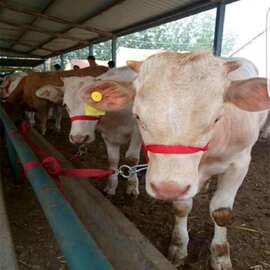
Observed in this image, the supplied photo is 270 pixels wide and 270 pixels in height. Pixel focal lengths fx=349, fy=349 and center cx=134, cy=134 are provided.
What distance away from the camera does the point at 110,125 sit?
326cm

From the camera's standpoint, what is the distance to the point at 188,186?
138 cm

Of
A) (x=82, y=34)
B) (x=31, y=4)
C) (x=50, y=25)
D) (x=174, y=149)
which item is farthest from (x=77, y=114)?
(x=82, y=34)

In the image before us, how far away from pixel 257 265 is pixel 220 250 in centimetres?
27

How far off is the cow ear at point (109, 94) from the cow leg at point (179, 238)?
34.8 inches

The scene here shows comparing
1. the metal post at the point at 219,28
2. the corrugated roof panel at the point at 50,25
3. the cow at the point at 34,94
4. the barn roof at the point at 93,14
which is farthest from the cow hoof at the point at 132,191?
the corrugated roof panel at the point at 50,25

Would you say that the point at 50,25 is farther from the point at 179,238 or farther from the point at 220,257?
the point at 220,257

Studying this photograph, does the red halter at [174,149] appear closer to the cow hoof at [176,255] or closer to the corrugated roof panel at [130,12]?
the cow hoof at [176,255]

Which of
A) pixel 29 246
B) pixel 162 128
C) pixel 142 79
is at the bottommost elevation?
pixel 29 246

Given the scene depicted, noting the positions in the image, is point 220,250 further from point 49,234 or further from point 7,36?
point 7,36

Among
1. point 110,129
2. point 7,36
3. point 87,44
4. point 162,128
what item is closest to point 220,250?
point 162,128

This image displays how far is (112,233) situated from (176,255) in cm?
87

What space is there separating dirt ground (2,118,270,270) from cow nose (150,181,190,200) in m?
1.03

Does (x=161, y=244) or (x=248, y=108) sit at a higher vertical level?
(x=248, y=108)

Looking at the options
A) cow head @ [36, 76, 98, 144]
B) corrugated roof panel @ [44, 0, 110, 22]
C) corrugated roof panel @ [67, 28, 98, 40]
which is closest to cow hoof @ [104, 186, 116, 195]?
cow head @ [36, 76, 98, 144]
